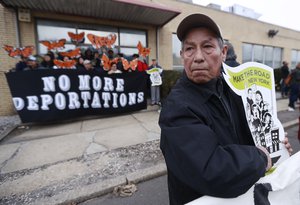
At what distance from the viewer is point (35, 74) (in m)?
5.14

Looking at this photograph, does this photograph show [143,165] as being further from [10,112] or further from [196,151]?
[10,112]

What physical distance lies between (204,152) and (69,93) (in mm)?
5428

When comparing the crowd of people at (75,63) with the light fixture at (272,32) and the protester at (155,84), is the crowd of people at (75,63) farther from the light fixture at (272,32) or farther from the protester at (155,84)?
the light fixture at (272,32)

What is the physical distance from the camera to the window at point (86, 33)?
762cm

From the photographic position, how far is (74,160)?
3404 millimetres

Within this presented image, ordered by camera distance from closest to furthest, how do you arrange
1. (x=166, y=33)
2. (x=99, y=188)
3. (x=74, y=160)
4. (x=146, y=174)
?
(x=99, y=188) → (x=146, y=174) → (x=74, y=160) → (x=166, y=33)

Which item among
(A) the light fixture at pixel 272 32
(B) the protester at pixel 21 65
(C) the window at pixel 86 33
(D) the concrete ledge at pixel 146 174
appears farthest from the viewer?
(A) the light fixture at pixel 272 32

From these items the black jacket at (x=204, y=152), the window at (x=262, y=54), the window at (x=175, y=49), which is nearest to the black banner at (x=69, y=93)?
the window at (x=175, y=49)

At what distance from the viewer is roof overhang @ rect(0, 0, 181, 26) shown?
21.9 ft

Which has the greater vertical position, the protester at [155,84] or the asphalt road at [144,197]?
the protester at [155,84]

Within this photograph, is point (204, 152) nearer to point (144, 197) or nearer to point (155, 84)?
point (144, 197)

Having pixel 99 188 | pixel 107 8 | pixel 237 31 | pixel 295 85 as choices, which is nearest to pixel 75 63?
pixel 107 8

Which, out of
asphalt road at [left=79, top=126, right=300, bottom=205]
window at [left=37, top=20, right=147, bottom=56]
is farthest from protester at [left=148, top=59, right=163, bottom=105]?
asphalt road at [left=79, top=126, right=300, bottom=205]

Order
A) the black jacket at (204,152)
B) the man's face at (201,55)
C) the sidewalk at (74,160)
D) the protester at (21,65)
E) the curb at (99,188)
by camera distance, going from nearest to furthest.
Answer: the black jacket at (204,152), the man's face at (201,55), the curb at (99,188), the sidewalk at (74,160), the protester at (21,65)
